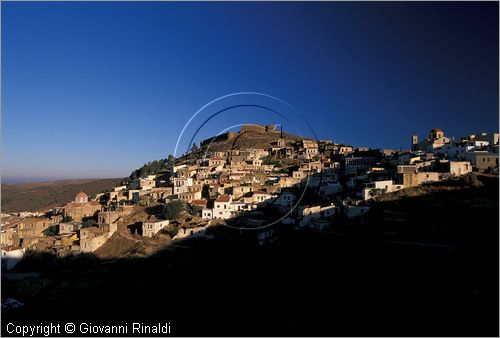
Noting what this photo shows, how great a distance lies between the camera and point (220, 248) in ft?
60.8

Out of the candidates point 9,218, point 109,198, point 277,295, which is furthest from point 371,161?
point 9,218

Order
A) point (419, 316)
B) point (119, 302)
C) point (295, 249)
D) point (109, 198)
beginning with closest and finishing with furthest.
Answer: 1. point (419, 316)
2. point (119, 302)
3. point (295, 249)
4. point (109, 198)

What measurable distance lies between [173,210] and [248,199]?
4732 mm

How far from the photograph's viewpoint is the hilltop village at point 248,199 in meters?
20.8

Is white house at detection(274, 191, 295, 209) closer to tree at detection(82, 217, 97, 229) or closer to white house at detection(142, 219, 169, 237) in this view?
white house at detection(142, 219, 169, 237)

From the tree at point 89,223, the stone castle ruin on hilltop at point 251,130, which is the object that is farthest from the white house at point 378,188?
the stone castle ruin on hilltop at point 251,130

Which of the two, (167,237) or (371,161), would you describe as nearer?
(167,237)

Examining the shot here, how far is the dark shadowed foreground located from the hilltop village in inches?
58.0

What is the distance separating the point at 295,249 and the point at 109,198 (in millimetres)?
20463

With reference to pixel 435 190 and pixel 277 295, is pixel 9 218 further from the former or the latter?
pixel 435 190

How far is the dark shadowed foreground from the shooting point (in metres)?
12.2

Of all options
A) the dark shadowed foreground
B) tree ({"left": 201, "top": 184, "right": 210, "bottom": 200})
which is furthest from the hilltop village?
the dark shadowed foreground

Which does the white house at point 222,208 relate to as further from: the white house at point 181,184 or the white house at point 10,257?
the white house at point 10,257

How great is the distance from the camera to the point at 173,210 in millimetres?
22875
